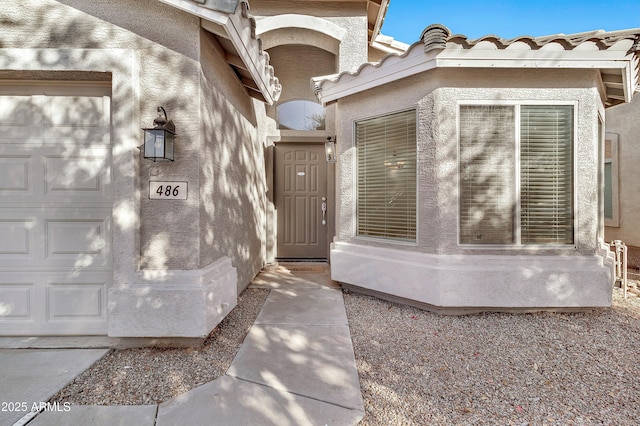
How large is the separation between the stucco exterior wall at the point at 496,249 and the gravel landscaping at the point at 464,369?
0.35 m

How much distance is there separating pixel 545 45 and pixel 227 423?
5.50m

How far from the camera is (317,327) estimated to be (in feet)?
12.6

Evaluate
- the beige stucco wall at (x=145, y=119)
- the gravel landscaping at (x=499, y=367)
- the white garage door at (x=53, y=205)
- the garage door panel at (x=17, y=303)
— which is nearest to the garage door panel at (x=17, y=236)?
the white garage door at (x=53, y=205)

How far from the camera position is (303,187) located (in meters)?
7.31

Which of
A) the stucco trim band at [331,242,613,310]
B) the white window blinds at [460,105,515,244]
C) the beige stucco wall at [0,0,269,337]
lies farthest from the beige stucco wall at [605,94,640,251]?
the beige stucco wall at [0,0,269,337]

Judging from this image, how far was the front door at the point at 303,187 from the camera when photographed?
23.9 feet

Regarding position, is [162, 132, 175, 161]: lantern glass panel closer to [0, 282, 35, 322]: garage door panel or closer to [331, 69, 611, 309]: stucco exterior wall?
[0, 282, 35, 322]: garage door panel

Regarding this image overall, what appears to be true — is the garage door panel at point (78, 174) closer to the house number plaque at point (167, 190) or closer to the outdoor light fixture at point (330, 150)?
the house number plaque at point (167, 190)

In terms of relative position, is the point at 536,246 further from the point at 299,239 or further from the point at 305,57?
the point at 305,57

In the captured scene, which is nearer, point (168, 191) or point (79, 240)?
point (168, 191)

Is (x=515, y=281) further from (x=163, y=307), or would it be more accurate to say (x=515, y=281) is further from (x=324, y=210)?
(x=163, y=307)

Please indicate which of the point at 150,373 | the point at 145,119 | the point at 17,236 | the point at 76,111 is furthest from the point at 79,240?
the point at 150,373

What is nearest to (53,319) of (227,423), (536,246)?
(227,423)

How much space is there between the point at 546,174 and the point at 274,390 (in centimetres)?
445
